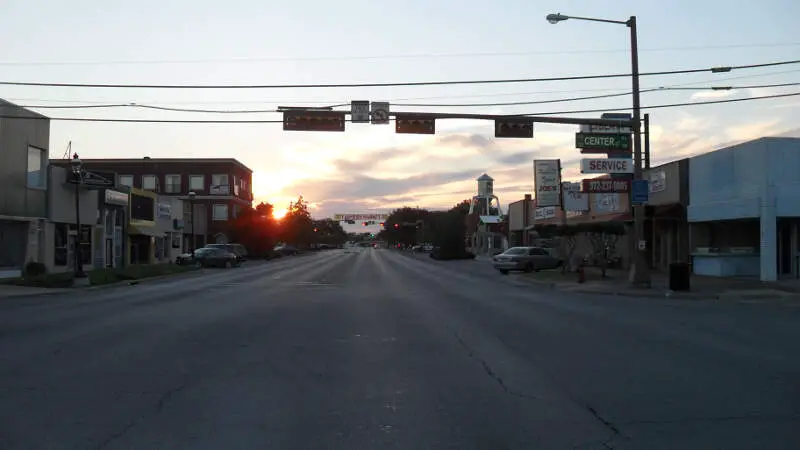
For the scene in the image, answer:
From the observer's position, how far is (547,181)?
45469 mm

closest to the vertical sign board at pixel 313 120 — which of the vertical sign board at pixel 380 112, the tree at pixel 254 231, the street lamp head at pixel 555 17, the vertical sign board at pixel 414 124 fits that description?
the vertical sign board at pixel 380 112

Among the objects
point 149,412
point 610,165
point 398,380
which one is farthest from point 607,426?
point 610,165

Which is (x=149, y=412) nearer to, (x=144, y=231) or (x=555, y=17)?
(x=555, y=17)

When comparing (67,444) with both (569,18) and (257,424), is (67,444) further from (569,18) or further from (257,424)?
(569,18)

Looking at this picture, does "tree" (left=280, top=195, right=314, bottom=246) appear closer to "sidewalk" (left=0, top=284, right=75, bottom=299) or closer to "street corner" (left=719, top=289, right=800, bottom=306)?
"sidewalk" (left=0, top=284, right=75, bottom=299)

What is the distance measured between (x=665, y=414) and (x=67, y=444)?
576 cm

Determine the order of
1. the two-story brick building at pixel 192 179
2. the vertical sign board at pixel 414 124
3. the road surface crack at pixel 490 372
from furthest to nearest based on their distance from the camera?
the two-story brick building at pixel 192 179 → the vertical sign board at pixel 414 124 → the road surface crack at pixel 490 372

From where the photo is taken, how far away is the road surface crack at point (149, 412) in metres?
6.12

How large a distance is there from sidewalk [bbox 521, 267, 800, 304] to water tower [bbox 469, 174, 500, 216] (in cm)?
6436

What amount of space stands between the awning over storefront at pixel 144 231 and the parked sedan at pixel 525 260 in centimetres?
2453

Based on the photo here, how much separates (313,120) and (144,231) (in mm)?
29087

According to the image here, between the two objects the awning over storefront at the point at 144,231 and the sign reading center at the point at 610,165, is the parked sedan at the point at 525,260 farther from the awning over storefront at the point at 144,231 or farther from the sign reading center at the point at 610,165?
the awning over storefront at the point at 144,231

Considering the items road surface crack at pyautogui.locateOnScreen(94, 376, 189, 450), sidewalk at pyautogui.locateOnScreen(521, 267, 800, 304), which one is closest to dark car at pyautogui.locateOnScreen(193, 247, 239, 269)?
sidewalk at pyautogui.locateOnScreen(521, 267, 800, 304)

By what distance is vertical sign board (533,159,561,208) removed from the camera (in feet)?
149
